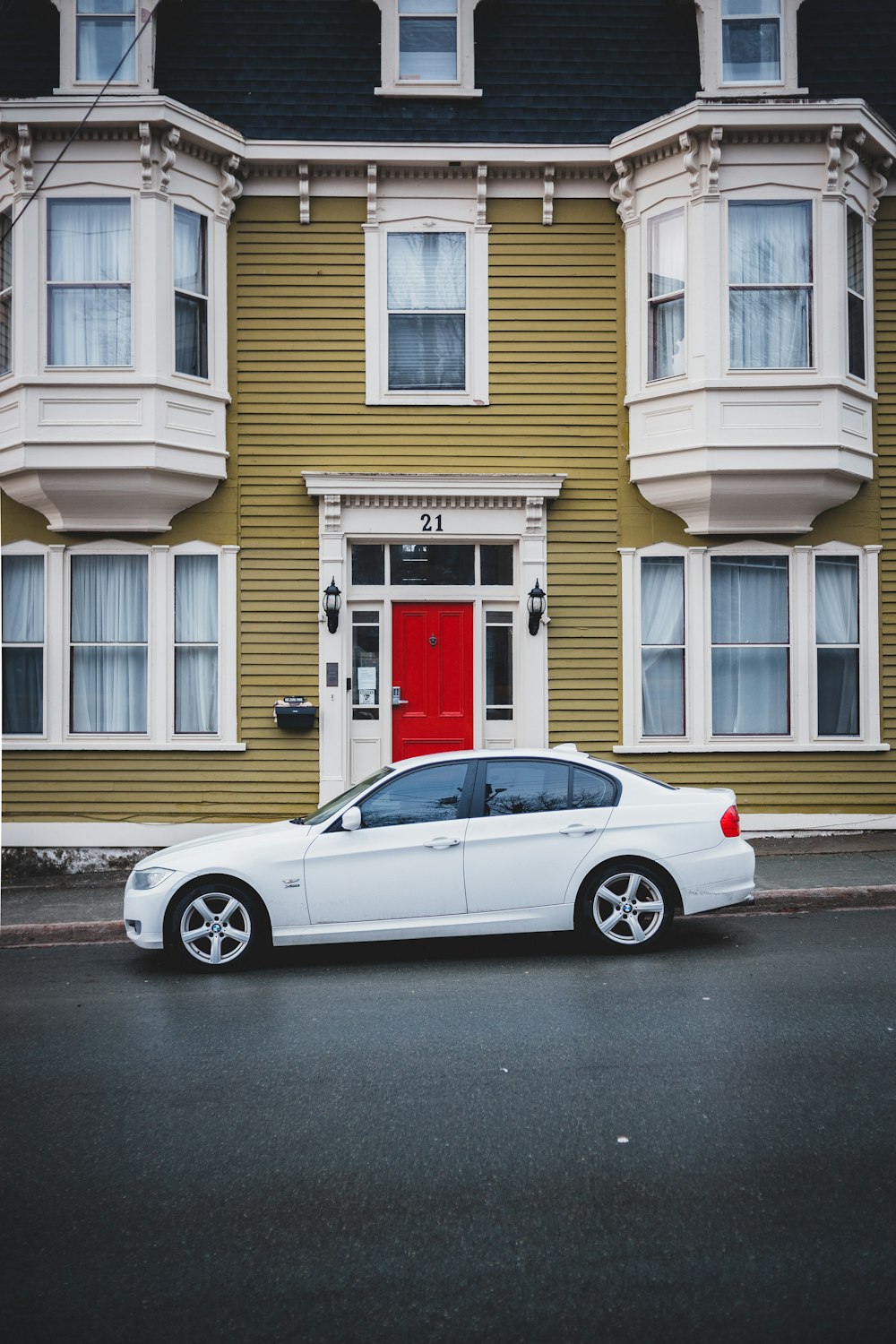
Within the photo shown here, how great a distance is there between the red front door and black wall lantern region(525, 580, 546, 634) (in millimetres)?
708

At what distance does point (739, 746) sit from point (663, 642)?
141cm

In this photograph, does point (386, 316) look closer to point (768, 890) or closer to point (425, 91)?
point (425, 91)

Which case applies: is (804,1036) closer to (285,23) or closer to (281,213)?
(281,213)

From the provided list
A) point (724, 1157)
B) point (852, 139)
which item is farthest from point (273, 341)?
point (724, 1157)

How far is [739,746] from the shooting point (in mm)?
12289

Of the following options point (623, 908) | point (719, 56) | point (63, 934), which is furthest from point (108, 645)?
point (719, 56)

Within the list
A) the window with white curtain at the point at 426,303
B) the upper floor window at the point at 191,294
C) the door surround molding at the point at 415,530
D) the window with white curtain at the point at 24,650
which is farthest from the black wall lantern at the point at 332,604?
the window with white curtain at the point at 24,650

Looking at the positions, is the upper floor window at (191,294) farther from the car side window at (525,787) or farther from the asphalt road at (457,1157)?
the asphalt road at (457,1157)

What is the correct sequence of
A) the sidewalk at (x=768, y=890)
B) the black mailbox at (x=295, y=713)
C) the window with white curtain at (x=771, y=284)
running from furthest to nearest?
the black mailbox at (x=295, y=713)
the window with white curtain at (x=771, y=284)
the sidewalk at (x=768, y=890)

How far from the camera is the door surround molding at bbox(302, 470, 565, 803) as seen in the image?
12180 millimetres

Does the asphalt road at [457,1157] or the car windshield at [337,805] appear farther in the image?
the car windshield at [337,805]

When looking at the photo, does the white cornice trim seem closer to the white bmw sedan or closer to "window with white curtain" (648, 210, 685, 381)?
"window with white curtain" (648, 210, 685, 381)

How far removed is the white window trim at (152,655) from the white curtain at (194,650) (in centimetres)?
10

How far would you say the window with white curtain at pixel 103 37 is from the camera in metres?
12.2
